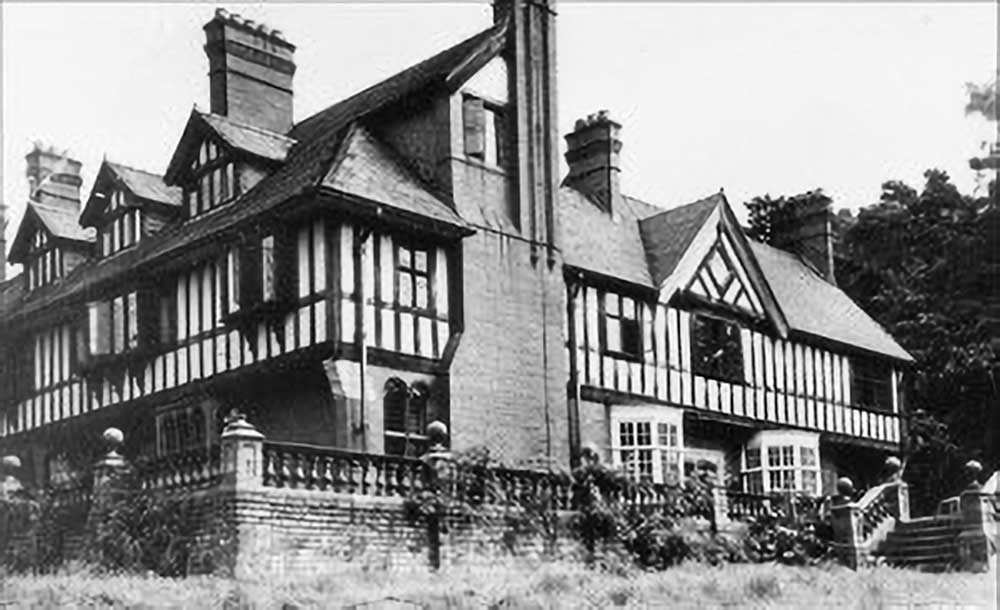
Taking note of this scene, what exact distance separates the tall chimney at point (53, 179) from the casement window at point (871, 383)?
41.4 ft

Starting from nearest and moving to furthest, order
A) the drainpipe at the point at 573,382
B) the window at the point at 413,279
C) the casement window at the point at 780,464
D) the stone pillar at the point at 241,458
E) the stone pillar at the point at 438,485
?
the stone pillar at the point at 241,458 → the stone pillar at the point at 438,485 → the window at the point at 413,279 → the drainpipe at the point at 573,382 → the casement window at the point at 780,464

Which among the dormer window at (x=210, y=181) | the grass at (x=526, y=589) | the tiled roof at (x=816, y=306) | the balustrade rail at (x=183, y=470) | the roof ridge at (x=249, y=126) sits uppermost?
the roof ridge at (x=249, y=126)

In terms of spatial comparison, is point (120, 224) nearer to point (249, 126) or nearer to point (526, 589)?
point (249, 126)

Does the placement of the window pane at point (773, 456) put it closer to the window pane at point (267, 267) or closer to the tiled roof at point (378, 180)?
the tiled roof at point (378, 180)

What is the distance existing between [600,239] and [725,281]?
2147 millimetres

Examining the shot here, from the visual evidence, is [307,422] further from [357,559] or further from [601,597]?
[601,597]

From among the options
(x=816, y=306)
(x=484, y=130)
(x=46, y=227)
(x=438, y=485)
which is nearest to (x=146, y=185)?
(x=46, y=227)

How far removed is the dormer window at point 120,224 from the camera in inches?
787

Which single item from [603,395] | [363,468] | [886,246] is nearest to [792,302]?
[886,246]

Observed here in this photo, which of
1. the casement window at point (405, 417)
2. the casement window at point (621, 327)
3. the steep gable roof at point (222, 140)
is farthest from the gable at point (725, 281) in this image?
the steep gable roof at point (222, 140)

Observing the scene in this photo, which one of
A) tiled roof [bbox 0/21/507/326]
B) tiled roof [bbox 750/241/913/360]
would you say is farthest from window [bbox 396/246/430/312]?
tiled roof [bbox 750/241/913/360]

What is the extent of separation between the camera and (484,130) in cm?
1967

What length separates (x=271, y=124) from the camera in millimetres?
21172

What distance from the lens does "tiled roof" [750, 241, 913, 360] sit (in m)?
25.4
